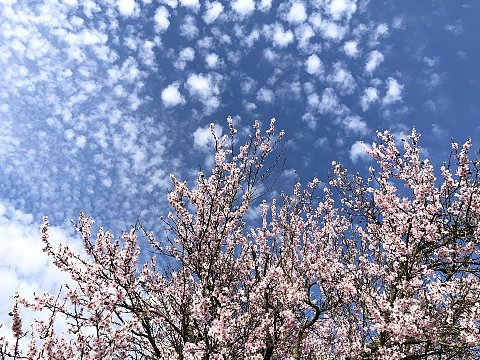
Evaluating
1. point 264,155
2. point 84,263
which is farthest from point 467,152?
point 84,263

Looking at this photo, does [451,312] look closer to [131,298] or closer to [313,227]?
[313,227]

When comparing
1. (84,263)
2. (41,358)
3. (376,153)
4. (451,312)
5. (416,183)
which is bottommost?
(41,358)

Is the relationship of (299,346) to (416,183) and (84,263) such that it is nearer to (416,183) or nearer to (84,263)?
(416,183)

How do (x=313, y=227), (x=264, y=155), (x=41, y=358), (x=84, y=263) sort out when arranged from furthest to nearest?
1. (x=313, y=227)
2. (x=264, y=155)
3. (x=84, y=263)
4. (x=41, y=358)

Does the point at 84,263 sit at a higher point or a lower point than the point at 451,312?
higher

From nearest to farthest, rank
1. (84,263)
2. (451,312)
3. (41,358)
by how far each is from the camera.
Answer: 1. (41,358)
2. (451,312)
3. (84,263)

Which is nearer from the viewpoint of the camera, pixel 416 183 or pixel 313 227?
pixel 416 183

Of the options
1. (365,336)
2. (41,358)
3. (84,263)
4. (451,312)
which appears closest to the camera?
(41,358)

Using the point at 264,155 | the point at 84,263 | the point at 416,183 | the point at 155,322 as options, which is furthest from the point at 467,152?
the point at 84,263

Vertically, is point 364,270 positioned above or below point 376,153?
below

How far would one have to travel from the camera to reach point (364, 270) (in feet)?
29.8

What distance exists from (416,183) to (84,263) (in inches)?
287

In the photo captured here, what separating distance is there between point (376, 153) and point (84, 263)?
7255 mm

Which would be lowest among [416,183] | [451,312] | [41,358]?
[41,358]
